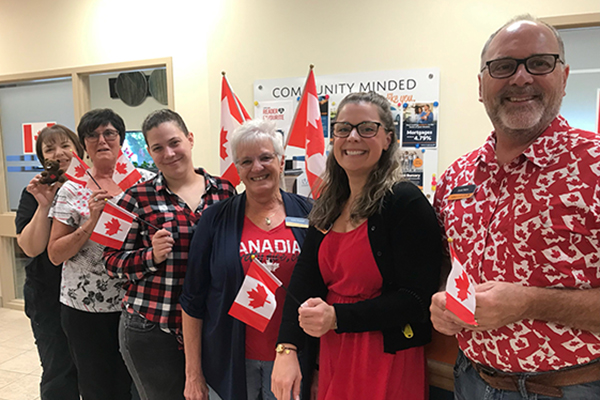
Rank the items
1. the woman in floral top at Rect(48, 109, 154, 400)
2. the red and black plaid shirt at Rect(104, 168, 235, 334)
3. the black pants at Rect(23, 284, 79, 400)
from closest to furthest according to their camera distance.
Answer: the red and black plaid shirt at Rect(104, 168, 235, 334) → the woman in floral top at Rect(48, 109, 154, 400) → the black pants at Rect(23, 284, 79, 400)

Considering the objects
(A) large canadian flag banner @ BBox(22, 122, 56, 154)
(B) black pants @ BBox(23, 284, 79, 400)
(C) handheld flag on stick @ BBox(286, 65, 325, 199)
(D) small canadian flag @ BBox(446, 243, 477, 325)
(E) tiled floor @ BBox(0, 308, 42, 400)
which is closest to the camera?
(D) small canadian flag @ BBox(446, 243, 477, 325)

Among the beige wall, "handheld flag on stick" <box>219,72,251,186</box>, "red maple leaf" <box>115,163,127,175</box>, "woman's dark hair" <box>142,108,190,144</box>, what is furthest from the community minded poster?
"red maple leaf" <box>115,163,127,175</box>

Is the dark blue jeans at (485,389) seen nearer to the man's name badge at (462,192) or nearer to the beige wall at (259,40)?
the man's name badge at (462,192)

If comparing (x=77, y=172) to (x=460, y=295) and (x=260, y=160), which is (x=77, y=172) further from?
(x=460, y=295)

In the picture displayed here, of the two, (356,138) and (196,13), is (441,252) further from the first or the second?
(196,13)

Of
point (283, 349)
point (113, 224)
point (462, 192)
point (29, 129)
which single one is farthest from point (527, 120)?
point (29, 129)

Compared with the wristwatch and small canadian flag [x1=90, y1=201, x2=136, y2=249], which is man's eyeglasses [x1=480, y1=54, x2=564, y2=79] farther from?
small canadian flag [x1=90, y1=201, x2=136, y2=249]

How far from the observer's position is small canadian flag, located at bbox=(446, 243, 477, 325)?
2.96 ft

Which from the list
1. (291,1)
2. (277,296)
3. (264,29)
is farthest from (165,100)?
(277,296)

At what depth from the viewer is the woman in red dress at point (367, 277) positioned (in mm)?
1113

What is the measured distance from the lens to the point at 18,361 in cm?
339

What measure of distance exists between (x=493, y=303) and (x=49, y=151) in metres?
2.38

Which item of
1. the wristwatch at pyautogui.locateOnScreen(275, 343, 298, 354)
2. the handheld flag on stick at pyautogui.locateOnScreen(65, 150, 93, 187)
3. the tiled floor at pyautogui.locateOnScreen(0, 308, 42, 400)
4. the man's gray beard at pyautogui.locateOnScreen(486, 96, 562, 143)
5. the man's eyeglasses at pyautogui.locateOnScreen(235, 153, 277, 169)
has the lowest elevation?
the tiled floor at pyautogui.locateOnScreen(0, 308, 42, 400)

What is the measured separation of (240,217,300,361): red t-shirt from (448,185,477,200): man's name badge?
60cm
